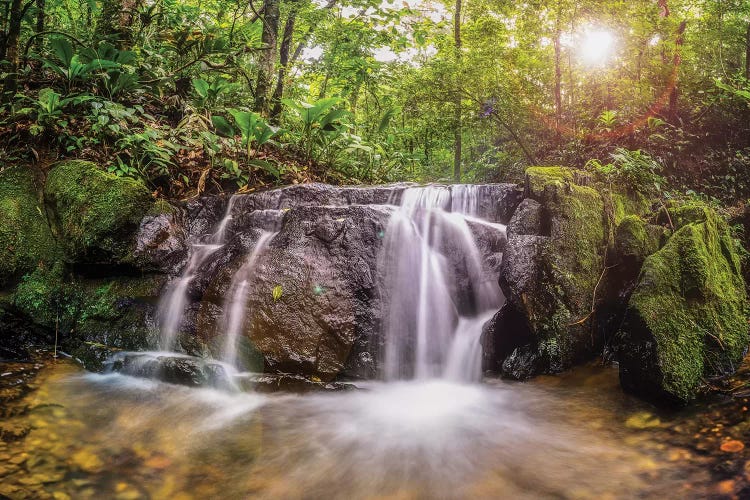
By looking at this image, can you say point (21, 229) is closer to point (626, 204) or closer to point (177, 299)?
point (177, 299)

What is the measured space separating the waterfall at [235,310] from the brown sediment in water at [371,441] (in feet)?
1.24

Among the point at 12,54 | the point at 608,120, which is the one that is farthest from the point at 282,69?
the point at 608,120

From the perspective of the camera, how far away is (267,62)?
7.40m

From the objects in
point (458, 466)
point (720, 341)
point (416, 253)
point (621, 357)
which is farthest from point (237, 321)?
point (720, 341)

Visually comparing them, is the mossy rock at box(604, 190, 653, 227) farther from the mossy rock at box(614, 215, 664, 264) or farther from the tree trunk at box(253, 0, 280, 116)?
the tree trunk at box(253, 0, 280, 116)

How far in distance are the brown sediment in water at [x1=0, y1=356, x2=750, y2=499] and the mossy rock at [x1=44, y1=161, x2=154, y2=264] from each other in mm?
1248

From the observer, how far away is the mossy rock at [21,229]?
402 centimetres

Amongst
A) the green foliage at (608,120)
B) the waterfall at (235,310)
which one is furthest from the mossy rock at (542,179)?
the green foliage at (608,120)

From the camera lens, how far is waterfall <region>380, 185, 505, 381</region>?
3.65 metres

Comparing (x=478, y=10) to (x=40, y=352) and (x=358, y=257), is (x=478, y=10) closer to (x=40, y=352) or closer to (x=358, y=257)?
(x=358, y=257)

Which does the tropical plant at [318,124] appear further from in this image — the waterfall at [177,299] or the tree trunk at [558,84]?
the tree trunk at [558,84]

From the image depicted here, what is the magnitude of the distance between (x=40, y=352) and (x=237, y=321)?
1.88 meters

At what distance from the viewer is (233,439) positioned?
2672 millimetres

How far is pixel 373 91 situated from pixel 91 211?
655 cm
